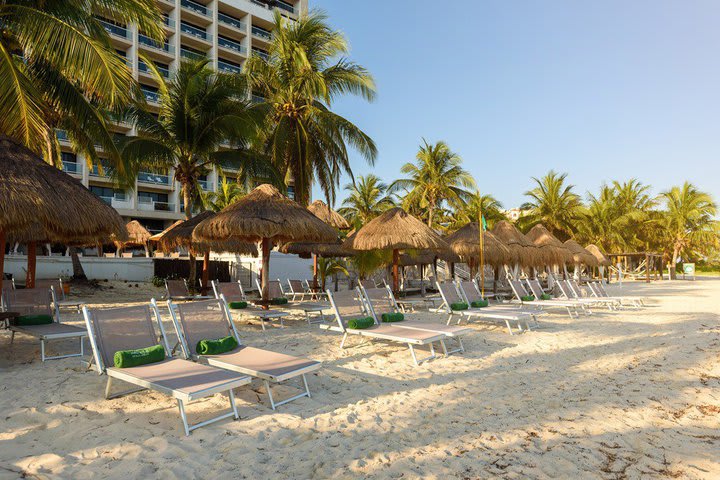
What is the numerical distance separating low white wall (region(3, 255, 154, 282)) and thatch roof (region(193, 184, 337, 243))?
11905 mm

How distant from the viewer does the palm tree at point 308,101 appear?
15703 mm

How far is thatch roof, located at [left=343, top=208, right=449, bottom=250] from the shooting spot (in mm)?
10867

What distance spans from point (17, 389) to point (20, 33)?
21.3 ft

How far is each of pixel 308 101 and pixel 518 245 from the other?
885cm

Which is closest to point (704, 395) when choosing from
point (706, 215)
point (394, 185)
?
point (394, 185)

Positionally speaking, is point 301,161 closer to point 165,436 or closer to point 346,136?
point 346,136

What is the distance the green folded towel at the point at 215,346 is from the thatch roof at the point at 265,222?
364cm

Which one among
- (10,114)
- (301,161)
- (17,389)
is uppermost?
(301,161)

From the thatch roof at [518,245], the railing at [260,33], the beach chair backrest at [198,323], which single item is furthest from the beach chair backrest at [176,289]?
the railing at [260,33]

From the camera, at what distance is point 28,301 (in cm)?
659

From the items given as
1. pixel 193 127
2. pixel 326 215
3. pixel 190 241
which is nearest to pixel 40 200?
pixel 190 241

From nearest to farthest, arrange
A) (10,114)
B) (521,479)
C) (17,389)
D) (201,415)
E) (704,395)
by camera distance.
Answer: (521,479), (201,415), (17,389), (704,395), (10,114)

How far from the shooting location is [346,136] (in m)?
16.5

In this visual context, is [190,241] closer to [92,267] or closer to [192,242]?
[192,242]
